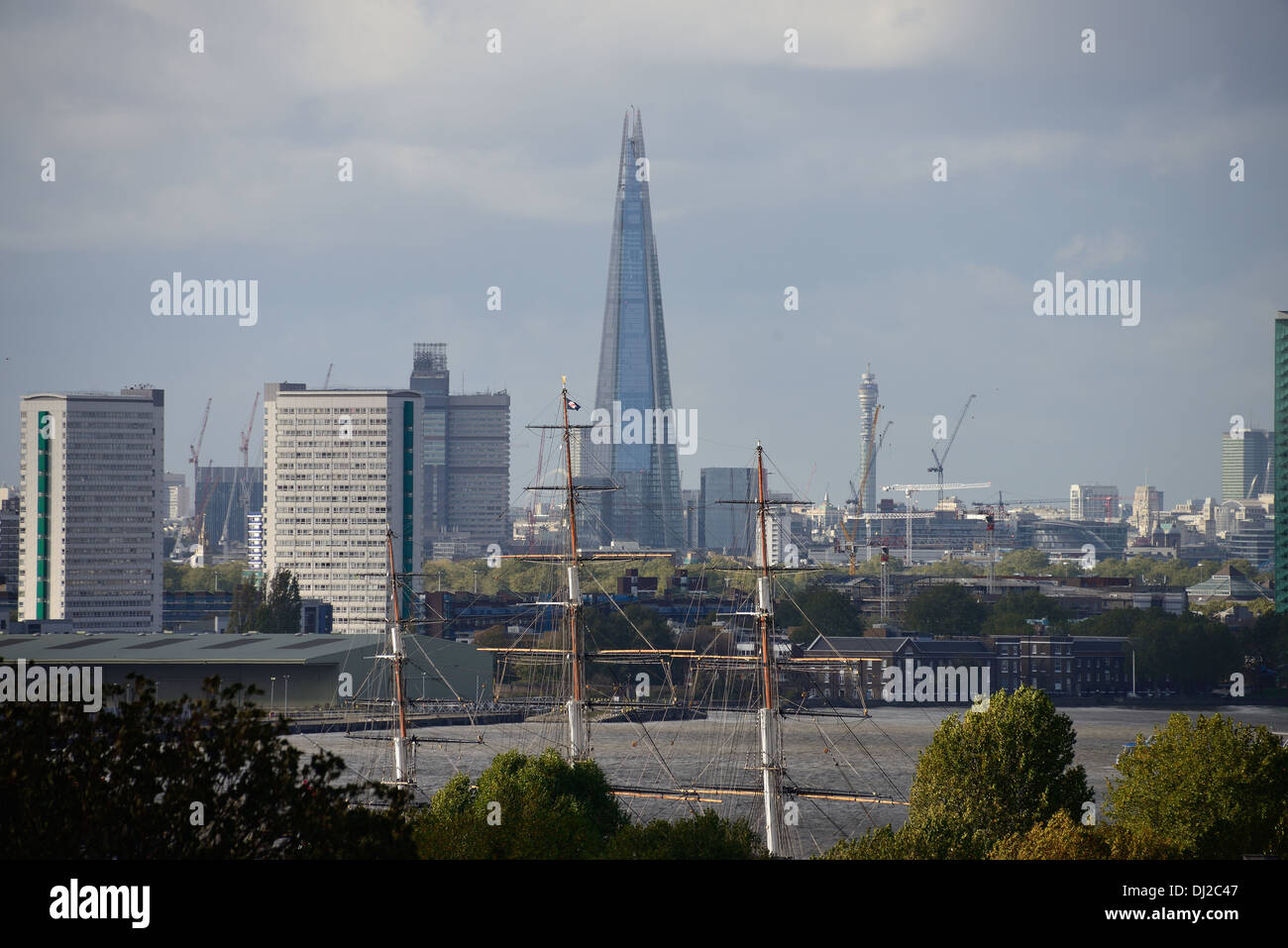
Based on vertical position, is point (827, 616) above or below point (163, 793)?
below

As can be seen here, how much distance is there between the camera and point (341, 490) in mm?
103500

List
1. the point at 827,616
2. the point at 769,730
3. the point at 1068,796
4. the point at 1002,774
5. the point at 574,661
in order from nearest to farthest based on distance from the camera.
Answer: the point at 1068,796 → the point at 1002,774 → the point at 769,730 → the point at 574,661 → the point at 827,616

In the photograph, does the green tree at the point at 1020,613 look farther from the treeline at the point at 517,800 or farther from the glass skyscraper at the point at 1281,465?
the treeline at the point at 517,800

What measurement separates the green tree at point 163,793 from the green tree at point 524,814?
3554mm

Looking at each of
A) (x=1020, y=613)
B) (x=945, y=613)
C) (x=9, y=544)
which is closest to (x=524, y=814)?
(x=945, y=613)

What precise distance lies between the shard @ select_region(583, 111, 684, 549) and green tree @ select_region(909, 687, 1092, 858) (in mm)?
152140

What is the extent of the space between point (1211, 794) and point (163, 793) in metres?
14.6

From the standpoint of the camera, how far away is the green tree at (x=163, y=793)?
1169 centimetres

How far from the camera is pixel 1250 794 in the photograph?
22.3 meters

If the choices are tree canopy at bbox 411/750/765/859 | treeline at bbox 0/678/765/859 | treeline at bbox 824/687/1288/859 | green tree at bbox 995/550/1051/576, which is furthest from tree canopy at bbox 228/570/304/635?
green tree at bbox 995/550/1051/576

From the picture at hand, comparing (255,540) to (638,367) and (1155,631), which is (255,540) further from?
(1155,631)
